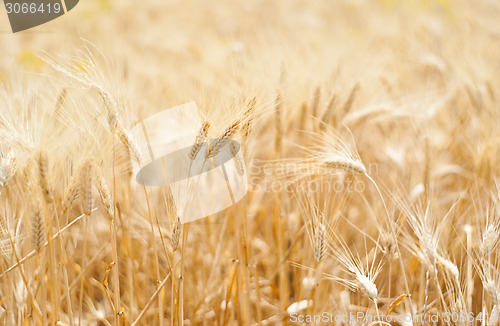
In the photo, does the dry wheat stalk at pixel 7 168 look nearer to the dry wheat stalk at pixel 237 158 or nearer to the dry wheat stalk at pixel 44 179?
the dry wheat stalk at pixel 44 179

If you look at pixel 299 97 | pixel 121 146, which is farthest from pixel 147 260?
pixel 299 97

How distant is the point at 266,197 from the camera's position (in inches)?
64.5

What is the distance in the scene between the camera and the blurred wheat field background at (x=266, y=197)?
0.87m

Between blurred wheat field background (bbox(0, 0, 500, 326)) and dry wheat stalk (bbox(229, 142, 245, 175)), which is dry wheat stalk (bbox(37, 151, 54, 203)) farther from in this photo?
dry wheat stalk (bbox(229, 142, 245, 175))

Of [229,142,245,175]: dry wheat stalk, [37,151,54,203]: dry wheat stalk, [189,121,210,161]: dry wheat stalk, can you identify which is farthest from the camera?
[229,142,245,175]: dry wheat stalk

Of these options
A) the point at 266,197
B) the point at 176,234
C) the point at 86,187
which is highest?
the point at 86,187

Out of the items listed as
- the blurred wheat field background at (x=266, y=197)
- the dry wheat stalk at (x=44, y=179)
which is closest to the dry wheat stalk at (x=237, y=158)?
the blurred wheat field background at (x=266, y=197)

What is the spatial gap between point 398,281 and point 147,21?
13.1 feet

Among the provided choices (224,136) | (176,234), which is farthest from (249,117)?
(176,234)

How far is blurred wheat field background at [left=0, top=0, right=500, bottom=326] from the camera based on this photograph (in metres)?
0.87

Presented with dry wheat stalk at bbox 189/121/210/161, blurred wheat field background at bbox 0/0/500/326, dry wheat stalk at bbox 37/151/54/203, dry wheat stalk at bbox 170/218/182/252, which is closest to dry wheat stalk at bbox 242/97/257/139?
blurred wheat field background at bbox 0/0/500/326

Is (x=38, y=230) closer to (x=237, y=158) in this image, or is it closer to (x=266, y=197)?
(x=237, y=158)

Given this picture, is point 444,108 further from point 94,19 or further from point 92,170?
point 94,19

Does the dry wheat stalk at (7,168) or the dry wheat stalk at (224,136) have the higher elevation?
the dry wheat stalk at (7,168)
